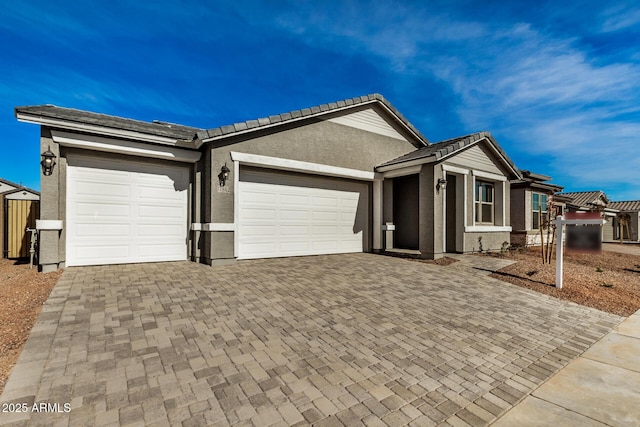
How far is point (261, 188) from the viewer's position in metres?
9.44

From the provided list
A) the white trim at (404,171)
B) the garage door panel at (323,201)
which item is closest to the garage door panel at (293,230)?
the garage door panel at (323,201)

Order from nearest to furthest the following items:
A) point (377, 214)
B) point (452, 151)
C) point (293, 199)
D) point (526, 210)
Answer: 1. point (293, 199)
2. point (452, 151)
3. point (377, 214)
4. point (526, 210)

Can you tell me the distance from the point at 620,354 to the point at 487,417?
8.87ft

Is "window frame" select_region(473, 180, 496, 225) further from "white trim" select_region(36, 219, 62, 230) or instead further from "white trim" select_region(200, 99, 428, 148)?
"white trim" select_region(36, 219, 62, 230)

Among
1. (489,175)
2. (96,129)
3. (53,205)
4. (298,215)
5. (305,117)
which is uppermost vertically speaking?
(305,117)

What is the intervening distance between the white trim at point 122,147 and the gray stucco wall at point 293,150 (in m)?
0.63

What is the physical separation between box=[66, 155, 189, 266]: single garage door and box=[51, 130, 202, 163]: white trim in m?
0.33

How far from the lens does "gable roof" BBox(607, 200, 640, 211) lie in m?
29.0

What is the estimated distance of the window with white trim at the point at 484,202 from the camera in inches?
491

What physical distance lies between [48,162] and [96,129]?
4.27 feet

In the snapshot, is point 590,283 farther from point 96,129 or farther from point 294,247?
point 96,129

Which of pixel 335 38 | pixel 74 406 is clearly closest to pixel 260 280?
pixel 74 406

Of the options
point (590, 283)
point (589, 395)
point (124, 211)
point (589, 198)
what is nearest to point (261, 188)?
point (124, 211)

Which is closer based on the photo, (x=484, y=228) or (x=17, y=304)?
(x=17, y=304)
